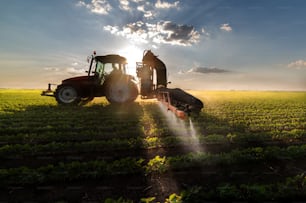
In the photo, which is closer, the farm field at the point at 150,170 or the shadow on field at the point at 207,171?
the farm field at the point at 150,170

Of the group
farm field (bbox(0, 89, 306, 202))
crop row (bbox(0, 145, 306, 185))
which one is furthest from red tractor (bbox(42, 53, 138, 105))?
crop row (bbox(0, 145, 306, 185))

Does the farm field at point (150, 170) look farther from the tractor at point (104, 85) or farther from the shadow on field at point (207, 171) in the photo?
the tractor at point (104, 85)

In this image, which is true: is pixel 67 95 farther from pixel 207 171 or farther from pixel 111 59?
pixel 207 171

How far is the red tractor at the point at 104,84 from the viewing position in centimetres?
1345

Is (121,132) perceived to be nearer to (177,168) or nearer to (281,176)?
(177,168)

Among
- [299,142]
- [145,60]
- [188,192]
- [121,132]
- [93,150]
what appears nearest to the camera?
[188,192]

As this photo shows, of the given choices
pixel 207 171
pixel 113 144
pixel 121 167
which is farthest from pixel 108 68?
pixel 207 171

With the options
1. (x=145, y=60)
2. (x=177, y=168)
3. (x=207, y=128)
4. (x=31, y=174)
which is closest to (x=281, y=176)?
(x=177, y=168)

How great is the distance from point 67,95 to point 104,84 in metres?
2.46

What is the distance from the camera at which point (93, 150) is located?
5770 millimetres

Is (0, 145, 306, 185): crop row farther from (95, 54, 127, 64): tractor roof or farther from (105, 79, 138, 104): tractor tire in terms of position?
(95, 54, 127, 64): tractor roof

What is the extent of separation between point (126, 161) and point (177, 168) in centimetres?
107

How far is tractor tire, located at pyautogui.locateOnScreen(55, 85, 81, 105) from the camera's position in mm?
13742

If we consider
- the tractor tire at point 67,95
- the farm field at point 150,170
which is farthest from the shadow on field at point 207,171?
the tractor tire at point 67,95
